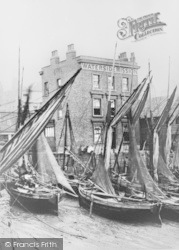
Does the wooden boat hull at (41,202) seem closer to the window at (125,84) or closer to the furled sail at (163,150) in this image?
the furled sail at (163,150)

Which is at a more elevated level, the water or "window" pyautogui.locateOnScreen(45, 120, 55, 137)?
"window" pyautogui.locateOnScreen(45, 120, 55, 137)

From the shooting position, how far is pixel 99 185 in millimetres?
13109

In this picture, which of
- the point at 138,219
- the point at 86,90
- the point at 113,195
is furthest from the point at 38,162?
the point at 138,219

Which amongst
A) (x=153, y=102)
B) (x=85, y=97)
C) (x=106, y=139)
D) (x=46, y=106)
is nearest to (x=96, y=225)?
(x=106, y=139)

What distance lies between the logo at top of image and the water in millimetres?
6531

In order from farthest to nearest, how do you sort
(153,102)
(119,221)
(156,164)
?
1. (153,102)
2. (156,164)
3. (119,221)

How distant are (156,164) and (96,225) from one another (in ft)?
14.0

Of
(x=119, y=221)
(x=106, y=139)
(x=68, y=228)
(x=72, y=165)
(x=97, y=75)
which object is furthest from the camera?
(x=97, y=75)

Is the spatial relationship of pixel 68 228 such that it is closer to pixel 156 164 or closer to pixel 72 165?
pixel 156 164

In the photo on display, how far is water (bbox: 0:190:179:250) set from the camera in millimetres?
9664

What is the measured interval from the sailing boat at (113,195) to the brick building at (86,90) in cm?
521

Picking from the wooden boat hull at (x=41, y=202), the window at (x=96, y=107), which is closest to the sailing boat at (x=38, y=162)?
the wooden boat hull at (x=41, y=202)

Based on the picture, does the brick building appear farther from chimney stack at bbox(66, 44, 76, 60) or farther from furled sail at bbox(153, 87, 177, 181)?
furled sail at bbox(153, 87, 177, 181)

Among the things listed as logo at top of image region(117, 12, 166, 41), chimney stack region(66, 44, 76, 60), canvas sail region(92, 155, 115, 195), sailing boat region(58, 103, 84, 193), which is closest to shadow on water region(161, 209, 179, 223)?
canvas sail region(92, 155, 115, 195)
